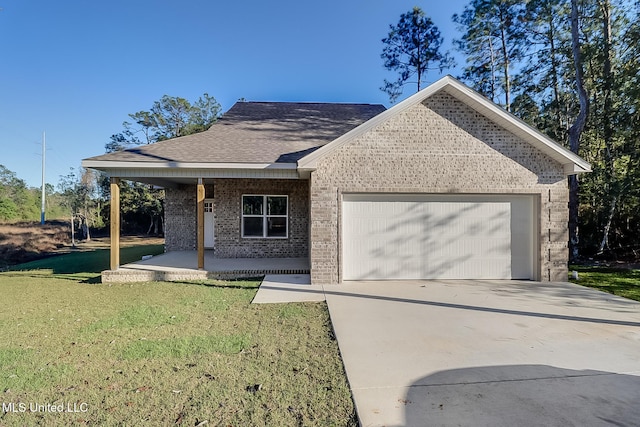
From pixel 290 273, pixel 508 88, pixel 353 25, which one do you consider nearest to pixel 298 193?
pixel 290 273

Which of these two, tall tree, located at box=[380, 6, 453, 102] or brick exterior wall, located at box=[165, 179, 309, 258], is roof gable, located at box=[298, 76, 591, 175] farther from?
tall tree, located at box=[380, 6, 453, 102]

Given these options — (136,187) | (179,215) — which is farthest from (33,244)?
(179,215)

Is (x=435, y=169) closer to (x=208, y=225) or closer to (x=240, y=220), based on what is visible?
(x=240, y=220)

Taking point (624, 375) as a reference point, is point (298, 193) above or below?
above

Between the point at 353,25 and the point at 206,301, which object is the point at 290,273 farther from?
the point at 353,25

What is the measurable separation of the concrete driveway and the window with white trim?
17.6 ft

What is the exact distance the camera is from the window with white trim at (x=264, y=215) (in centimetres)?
1194

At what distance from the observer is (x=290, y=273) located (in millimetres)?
9516

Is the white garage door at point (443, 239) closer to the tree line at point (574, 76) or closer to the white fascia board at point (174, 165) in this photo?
the white fascia board at point (174, 165)

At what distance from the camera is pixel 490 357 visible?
4.16 meters

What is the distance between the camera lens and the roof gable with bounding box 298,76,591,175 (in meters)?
7.98

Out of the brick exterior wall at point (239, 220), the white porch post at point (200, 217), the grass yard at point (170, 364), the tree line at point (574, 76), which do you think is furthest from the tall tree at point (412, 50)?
the grass yard at point (170, 364)

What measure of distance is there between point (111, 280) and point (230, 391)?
7.52 m

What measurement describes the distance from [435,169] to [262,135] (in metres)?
6.21
